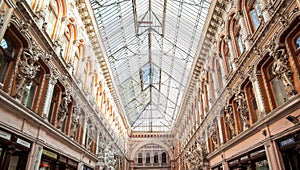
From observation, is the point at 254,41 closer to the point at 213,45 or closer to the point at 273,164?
the point at 273,164

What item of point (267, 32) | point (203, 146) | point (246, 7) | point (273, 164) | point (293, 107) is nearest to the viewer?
point (293, 107)

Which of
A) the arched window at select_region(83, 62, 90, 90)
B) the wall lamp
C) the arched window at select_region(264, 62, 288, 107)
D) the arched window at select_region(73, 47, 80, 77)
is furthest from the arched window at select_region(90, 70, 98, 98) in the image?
the wall lamp

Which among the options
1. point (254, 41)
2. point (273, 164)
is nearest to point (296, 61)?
point (254, 41)

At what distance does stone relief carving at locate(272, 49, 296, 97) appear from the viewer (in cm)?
675

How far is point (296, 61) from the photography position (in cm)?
675

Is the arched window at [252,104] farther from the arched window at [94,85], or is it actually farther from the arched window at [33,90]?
the arched window at [94,85]

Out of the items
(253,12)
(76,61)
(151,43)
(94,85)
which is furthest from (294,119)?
(151,43)

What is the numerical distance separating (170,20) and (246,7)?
8.92 meters

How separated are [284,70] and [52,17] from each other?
9.20m

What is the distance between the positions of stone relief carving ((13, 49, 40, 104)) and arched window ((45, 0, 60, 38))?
227 cm

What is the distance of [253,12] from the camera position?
32.1 ft

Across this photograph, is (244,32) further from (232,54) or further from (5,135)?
(5,135)

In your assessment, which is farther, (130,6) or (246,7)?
(130,6)

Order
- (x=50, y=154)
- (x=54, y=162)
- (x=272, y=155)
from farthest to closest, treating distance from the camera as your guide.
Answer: (x=54, y=162) < (x=50, y=154) < (x=272, y=155)
